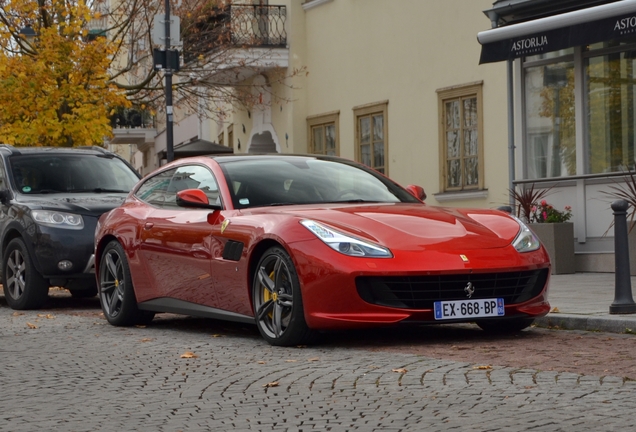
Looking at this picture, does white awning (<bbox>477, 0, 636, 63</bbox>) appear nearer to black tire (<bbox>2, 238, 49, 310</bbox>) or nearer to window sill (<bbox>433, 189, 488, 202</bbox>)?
window sill (<bbox>433, 189, 488, 202</bbox>)

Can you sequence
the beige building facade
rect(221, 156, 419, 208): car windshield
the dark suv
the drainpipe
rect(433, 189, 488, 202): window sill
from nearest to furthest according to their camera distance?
rect(221, 156, 419, 208): car windshield, the dark suv, the beige building facade, the drainpipe, rect(433, 189, 488, 202): window sill

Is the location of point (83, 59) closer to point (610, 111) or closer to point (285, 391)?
point (610, 111)

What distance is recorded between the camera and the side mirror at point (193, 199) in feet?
32.0

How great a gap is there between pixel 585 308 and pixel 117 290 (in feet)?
13.4

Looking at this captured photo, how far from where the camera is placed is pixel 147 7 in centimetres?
2880

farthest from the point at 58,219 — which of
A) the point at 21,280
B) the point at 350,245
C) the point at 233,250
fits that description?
the point at 350,245

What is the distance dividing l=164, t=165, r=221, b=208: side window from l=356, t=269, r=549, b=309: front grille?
6.21 ft

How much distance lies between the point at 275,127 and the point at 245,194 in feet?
66.3

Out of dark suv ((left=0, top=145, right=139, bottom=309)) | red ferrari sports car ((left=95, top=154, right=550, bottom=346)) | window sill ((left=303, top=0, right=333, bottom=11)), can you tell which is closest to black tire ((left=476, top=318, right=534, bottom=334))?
red ferrari sports car ((left=95, top=154, right=550, bottom=346))

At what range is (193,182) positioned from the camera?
10648mm

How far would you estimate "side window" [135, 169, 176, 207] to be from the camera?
1112 centimetres

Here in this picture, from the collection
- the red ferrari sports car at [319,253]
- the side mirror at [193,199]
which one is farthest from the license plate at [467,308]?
the side mirror at [193,199]

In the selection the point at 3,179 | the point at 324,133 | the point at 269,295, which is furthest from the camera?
the point at 324,133

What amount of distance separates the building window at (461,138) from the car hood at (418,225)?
1160 centimetres
